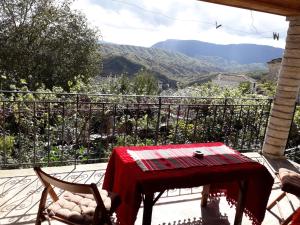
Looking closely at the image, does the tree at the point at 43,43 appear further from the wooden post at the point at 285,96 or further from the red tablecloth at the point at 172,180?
the red tablecloth at the point at 172,180

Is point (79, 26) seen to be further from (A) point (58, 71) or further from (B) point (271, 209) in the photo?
(B) point (271, 209)

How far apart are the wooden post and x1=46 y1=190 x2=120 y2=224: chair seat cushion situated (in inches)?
131

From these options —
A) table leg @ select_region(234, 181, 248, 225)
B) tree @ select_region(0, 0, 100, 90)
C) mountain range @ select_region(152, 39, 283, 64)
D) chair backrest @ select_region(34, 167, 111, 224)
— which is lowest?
table leg @ select_region(234, 181, 248, 225)

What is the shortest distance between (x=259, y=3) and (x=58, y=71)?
8.83 m

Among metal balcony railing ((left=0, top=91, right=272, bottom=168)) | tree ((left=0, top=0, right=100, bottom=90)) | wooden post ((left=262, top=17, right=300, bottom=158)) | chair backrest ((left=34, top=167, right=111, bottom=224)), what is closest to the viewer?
chair backrest ((left=34, top=167, right=111, bottom=224))

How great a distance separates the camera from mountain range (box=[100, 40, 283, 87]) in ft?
84.0

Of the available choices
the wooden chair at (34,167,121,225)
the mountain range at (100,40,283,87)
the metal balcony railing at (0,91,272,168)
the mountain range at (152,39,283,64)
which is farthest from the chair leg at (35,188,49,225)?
the mountain range at (152,39,283,64)

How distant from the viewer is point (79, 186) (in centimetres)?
171

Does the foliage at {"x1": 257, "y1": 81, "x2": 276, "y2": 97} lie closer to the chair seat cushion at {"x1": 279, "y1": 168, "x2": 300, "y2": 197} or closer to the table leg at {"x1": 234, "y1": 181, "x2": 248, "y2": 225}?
the chair seat cushion at {"x1": 279, "y1": 168, "x2": 300, "y2": 197}

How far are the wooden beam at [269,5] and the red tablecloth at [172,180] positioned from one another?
2.09 m

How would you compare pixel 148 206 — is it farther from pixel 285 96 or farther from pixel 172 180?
pixel 285 96

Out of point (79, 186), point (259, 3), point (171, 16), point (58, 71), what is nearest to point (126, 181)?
point (79, 186)

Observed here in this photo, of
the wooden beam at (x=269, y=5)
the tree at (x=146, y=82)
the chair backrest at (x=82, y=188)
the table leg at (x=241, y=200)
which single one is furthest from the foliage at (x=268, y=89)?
the chair backrest at (x=82, y=188)

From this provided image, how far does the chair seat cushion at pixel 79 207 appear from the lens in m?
1.91
